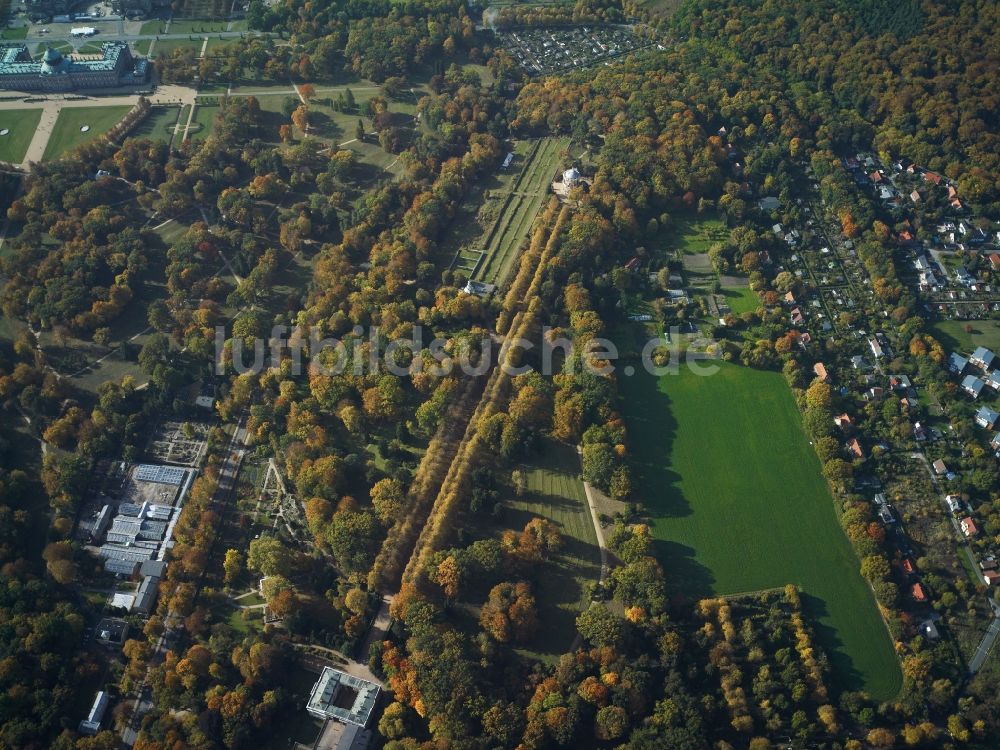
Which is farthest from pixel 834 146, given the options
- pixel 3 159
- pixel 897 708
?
pixel 3 159

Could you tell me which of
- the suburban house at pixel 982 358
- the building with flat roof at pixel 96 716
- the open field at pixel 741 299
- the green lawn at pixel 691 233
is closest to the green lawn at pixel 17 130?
the building with flat roof at pixel 96 716

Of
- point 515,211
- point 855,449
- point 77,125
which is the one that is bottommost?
point 855,449

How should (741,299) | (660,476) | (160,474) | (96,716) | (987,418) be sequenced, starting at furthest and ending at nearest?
(741,299), (987,418), (660,476), (160,474), (96,716)

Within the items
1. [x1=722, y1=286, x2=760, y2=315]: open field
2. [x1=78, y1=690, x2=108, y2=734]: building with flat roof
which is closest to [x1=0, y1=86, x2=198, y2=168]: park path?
[x1=722, y1=286, x2=760, y2=315]: open field

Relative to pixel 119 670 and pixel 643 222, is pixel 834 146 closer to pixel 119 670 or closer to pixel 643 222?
pixel 643 222

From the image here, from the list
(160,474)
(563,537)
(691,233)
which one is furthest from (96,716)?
(691,233)

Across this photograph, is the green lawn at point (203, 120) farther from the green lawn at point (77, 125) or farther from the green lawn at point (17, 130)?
the green lawn at point (17, 130)

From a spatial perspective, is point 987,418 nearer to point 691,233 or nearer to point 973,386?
point 973,386
